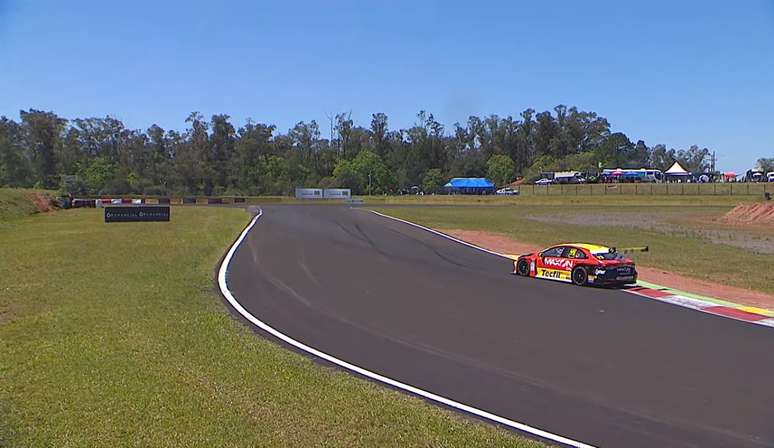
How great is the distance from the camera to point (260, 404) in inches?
364

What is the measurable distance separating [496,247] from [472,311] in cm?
1843

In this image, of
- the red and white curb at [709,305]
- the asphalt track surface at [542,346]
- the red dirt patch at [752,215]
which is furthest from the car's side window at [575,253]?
the red dirt patch at [752,215]

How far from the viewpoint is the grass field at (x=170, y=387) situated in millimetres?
8000

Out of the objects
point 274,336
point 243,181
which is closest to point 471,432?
point 274,336

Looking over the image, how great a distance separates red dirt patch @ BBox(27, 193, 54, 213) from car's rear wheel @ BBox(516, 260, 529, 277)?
58249 mm

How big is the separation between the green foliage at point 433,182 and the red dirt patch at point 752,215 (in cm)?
12564

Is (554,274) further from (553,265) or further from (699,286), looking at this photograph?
(699,286)

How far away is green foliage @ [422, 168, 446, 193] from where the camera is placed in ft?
622

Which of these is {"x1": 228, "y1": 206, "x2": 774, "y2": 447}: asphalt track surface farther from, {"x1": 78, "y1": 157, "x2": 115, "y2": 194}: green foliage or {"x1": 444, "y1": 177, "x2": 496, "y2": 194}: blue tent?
{"x1": 78, "y1": 157, "x2": 115, "y2": 194}: green foliage

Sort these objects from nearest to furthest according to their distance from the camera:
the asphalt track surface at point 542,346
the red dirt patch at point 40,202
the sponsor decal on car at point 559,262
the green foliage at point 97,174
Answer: the asphalt track surface at point 542,346 < the sponsor decal on car at point 559,262 < the red dirt patch at point 40,202 < the green foliage at point 97,174

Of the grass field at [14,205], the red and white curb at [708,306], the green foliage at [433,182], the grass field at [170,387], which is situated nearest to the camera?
the grass field at [170,387]

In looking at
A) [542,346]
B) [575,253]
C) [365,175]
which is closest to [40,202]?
[575,253]

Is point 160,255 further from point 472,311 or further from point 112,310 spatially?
point 472,311

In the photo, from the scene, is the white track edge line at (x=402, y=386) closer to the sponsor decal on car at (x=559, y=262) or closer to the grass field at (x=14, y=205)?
the sponsor decal on car at (x=559, y=262)
